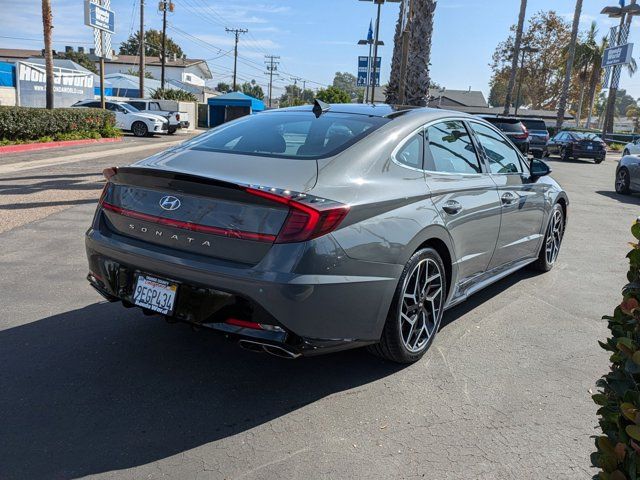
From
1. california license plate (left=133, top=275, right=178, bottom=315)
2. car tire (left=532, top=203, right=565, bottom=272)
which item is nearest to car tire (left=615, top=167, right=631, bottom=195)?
car tire (left=532, top=203, right=565, bottom=272)

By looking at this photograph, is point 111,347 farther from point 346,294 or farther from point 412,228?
point 412,228

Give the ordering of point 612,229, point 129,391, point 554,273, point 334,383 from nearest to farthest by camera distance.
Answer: point 129,391, point 334,383, point 554,273, point 612,229

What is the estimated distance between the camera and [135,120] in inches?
1098

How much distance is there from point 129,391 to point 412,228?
6.20 feet

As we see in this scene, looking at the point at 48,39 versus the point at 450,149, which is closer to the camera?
the point at 450,149

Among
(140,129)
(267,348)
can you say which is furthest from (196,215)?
(140,129)

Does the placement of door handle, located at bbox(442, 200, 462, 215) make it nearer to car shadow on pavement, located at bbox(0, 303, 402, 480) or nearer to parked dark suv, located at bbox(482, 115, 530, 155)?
car shadow on pavement, located at bbox(0, 303, 402, 480)

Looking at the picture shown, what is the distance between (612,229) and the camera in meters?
9.09

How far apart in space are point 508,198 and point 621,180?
36.1 ft

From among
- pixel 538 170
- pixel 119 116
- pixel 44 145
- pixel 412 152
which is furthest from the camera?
pixel 119 116

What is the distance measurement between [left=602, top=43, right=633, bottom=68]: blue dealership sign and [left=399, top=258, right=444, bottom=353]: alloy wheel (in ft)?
134

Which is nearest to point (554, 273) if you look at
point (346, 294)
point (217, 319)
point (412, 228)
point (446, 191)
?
point (446, 191)

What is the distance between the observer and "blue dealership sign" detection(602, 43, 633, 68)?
37.8 metres

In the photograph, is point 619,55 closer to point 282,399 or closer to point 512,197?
point 512,197
